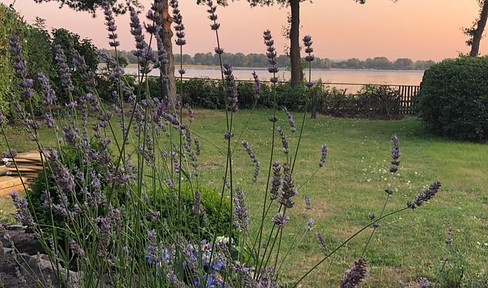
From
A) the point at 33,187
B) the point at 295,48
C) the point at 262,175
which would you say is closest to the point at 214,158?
the point at 262,175

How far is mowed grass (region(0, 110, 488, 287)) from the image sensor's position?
417 cm

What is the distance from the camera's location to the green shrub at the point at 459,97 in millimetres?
10578

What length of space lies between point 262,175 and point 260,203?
1.77 metres

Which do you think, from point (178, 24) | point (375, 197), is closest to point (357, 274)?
point (178, 24)

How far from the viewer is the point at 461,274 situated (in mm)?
3402

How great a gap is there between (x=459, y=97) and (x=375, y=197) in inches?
216

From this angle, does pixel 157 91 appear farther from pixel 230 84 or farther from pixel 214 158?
pixel 230 84

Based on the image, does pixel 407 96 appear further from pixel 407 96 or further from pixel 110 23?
pixel 110 23

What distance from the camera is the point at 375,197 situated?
20.7 feet

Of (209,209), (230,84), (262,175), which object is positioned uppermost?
(230,84)

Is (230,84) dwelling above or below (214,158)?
above

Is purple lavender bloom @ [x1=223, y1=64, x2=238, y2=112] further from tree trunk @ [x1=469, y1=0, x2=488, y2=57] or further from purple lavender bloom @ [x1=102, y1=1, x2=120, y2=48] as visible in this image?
tree trunk @ [x1=469, y1=0, x2=488, y2=57]

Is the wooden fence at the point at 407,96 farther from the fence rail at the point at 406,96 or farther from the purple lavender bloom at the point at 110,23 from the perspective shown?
the purple lavender bloom at the point at 110,23

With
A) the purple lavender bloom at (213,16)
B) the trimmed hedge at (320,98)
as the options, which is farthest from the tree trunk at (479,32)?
Answer: the purple lavender bloom at (213,16)
